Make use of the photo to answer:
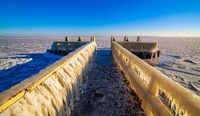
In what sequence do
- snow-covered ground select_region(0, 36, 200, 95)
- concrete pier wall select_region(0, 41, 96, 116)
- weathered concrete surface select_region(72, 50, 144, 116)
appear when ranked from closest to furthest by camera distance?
1. concrete pier wall select_region(0, 41, 96, 116)
2. weathered concrete surface select_region(72, 50, 144, 116)
3. snow-covered ground select_region(0, 36, 200, 95)

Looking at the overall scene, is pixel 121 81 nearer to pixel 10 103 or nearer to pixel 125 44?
pixel 10 103

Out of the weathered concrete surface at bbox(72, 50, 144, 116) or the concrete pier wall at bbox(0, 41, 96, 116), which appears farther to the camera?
the weathered concrete surface at bbox(72, 50, 144, 116)

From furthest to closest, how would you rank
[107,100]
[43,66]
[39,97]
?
[43,66] → [107,100] → [39,97]

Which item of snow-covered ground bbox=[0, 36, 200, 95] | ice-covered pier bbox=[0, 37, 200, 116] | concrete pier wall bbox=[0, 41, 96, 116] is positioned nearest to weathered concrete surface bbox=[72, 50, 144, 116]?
ice-covered pier bbox=[0, 37, 200, 116]

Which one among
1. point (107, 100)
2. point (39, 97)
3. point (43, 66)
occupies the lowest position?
point (43, 66)

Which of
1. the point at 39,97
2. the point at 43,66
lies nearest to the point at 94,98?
the point at 39,97

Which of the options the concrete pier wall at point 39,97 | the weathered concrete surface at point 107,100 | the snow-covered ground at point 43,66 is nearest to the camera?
the concrete pier wall at point 39,97

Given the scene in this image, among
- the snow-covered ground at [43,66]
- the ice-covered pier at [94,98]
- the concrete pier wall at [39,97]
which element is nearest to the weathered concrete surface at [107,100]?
the ice-covered pier at [94,98]

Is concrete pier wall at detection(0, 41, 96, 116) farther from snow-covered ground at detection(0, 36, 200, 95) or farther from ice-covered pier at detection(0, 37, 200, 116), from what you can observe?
snow-covered ground at detection(0, 36, 200, 95)

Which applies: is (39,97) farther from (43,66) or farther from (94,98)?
(43,66)

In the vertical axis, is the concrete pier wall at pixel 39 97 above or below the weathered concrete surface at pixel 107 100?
above

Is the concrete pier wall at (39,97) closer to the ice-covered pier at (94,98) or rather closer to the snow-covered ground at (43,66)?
the ice-covered pier at (94,98)

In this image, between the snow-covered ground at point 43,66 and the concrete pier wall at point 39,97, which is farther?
the snow-covered ground at point 43,66

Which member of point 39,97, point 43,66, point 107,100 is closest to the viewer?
point 39,97
